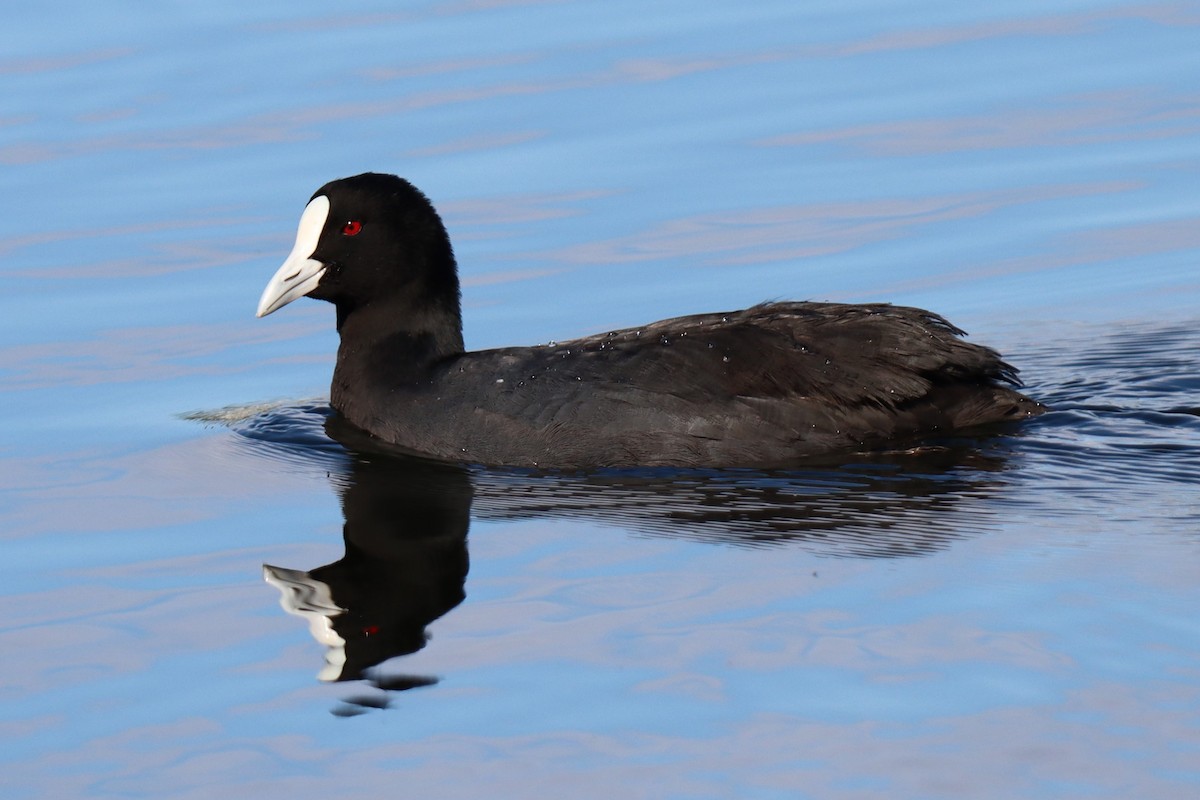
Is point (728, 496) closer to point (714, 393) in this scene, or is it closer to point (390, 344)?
point (714, 393)

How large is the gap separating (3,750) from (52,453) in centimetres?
327

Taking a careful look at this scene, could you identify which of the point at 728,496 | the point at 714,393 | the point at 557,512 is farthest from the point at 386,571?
the point at 714,393

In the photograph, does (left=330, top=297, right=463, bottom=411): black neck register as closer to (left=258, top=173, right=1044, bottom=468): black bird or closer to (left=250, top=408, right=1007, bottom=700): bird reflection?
(left=258, top=173, right=1044, bottom=468): black bird

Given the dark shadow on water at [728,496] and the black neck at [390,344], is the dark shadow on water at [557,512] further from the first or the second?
the black neck at [390,344]

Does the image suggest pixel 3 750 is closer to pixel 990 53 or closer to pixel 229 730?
pixel 229 730

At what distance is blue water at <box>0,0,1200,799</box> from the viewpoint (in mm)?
4691

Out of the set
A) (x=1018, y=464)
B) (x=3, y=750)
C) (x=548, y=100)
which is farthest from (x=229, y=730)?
Result: (x=548, y=100)

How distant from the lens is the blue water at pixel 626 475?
4.69 metres

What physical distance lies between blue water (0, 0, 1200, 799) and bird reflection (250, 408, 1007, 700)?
0.03 meters

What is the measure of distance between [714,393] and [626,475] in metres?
0.46

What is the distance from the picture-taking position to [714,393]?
7199 mm

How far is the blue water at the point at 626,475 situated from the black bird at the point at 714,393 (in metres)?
0.18

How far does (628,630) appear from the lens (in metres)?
5.36

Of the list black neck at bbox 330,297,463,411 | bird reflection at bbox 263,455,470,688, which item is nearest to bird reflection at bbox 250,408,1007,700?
bird reflection at bbox 263,455,470,688
